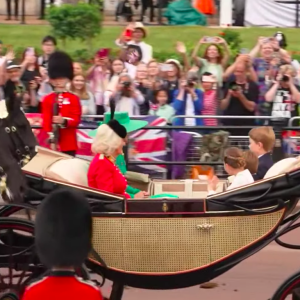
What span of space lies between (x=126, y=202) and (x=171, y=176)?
4371 millimetres

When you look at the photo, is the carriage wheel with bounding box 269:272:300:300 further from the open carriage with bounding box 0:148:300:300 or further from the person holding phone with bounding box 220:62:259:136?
the person holding phone with bounding box 220:62:259:136

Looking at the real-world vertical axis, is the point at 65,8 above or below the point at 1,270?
above

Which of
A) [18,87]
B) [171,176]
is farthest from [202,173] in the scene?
[18,87]

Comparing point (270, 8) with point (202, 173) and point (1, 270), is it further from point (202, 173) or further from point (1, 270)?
point (1, 270)

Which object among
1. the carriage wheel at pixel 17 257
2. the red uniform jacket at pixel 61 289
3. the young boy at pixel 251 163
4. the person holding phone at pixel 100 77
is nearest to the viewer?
the red uniform jacket at pixel 61 289

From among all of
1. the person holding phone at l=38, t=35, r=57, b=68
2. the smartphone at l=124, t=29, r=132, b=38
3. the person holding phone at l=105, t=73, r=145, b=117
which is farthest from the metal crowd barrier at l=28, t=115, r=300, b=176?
the smartphone at l=124, t=29, r=132, b=38

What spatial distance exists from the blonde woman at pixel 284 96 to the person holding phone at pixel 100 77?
1.91 metres

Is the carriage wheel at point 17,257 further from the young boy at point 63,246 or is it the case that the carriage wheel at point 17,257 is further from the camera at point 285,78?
the camera at point 285,78

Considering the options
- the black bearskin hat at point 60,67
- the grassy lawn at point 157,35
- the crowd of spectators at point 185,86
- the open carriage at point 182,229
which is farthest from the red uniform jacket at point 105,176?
the grassy lawn at point 157,35

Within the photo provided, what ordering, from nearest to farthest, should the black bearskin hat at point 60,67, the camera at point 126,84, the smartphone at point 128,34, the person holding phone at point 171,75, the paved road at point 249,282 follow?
the paved road at point 249,282
the black bearskin hat at point 60,67
the camera at point 126,84
the person holding phone at point 171,75
the smartphone at point 128,34

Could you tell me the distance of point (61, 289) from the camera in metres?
4.15

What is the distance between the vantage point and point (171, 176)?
10438 millimetres

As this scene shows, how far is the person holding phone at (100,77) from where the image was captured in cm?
1161

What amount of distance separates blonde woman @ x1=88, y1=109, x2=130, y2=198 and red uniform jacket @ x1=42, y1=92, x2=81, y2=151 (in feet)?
9.19
